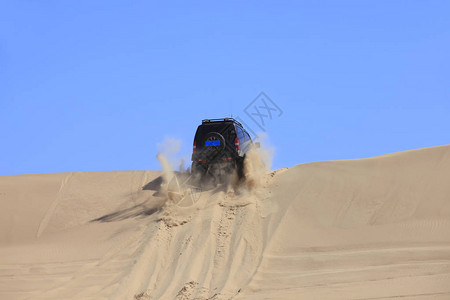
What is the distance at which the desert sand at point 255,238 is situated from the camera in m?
9.87

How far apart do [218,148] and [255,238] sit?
4.01 m

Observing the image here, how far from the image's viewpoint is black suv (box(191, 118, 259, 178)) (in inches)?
598

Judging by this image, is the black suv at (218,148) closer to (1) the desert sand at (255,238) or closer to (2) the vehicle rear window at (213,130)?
(2) the vehicle rear window at (213,130)

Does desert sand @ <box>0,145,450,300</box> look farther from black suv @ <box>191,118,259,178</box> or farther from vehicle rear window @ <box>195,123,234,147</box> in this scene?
vehicle rear window @ <box>195,123,234,147</box>

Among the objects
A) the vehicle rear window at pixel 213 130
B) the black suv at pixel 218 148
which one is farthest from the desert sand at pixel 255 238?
the vehicle rear window at pixel 213 130

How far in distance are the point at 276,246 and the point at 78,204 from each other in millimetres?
6923

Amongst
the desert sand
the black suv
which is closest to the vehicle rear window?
the black suv

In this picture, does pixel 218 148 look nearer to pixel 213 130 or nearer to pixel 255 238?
pixel 213 130

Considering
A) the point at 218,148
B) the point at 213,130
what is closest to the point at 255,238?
the point at 218,148

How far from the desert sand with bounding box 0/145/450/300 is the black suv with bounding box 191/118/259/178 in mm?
863

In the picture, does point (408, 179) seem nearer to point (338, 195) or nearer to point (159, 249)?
point (338, 195)

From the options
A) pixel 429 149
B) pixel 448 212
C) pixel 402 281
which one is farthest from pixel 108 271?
pixel 429 149

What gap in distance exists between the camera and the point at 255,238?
11.8 metres

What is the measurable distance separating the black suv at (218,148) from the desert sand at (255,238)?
2.83 feet
